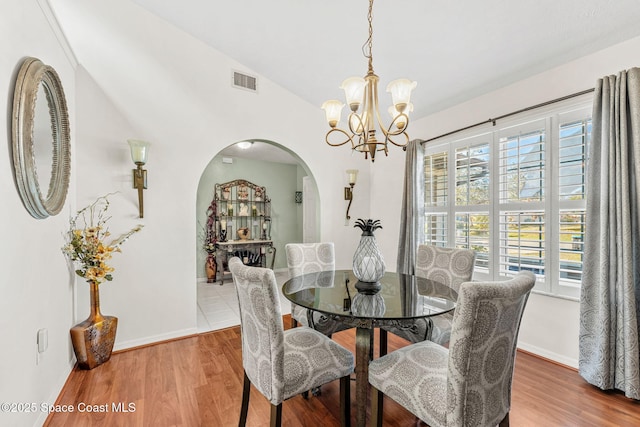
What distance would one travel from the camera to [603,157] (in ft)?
6.64

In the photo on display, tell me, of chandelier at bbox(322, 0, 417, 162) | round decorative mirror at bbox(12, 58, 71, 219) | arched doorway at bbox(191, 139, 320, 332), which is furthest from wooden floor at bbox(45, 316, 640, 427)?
arched doorway at bbox(191, 139, 320, 332)

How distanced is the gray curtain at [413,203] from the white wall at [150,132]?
1.94m

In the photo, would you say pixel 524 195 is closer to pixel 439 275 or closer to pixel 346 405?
pixel 439 275

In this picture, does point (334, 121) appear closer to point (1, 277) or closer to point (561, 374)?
point (1, 277)

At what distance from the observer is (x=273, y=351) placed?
1.31m

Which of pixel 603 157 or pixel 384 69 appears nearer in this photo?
pixel 603 157

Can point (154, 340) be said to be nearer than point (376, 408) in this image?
No

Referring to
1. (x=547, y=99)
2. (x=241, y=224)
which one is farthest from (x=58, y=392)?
(x=547, y=99)

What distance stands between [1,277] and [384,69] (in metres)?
3.10

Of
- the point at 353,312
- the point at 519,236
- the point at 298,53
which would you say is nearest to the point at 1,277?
the point at 353,312

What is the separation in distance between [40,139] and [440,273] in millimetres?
2891

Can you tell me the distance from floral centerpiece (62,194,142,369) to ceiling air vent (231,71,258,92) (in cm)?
197

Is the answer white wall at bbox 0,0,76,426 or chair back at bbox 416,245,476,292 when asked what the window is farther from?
white wall at bbox 0,0,76,426

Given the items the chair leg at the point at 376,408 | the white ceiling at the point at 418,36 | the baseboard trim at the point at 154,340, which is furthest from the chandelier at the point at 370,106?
the baseboard trim at the point at 154,340
